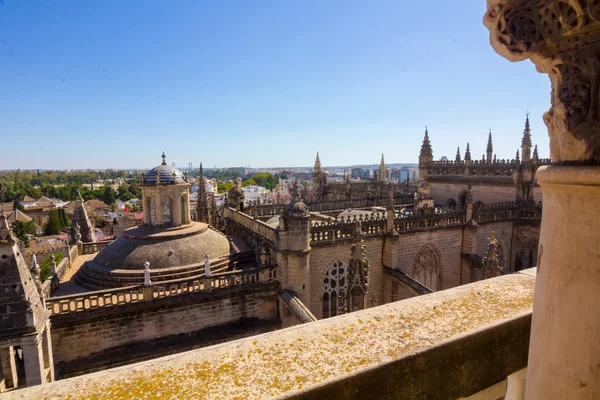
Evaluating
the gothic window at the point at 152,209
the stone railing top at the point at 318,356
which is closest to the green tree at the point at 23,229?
the gothic window at the point at 152,209

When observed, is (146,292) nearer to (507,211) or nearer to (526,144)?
(507,211)

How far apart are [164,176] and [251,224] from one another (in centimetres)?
553

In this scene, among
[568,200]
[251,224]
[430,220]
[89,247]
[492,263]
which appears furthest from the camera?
[89,247]

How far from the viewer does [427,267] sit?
21469 mm

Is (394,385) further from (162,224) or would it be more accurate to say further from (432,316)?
(162,224)

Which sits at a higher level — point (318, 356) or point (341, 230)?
point (318, 356)

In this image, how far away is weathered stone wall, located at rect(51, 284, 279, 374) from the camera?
13039mm

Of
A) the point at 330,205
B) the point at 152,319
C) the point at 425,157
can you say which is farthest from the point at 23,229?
the point at 425,157

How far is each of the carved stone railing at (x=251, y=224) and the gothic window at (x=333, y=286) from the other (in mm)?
3601

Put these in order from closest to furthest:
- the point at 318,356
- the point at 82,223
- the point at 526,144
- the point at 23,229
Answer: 1. the point at 318,356
2. the point at 82,223
3. the point at 526,144
4. the point at 23,229

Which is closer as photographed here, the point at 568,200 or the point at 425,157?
the point at 568,200

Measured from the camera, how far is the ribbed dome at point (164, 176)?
17.7 meters

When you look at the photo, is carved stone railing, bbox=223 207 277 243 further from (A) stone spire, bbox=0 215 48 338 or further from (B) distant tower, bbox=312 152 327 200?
(B) distant tower, bbox=312 152 327 200

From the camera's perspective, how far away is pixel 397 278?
61.5 feet
